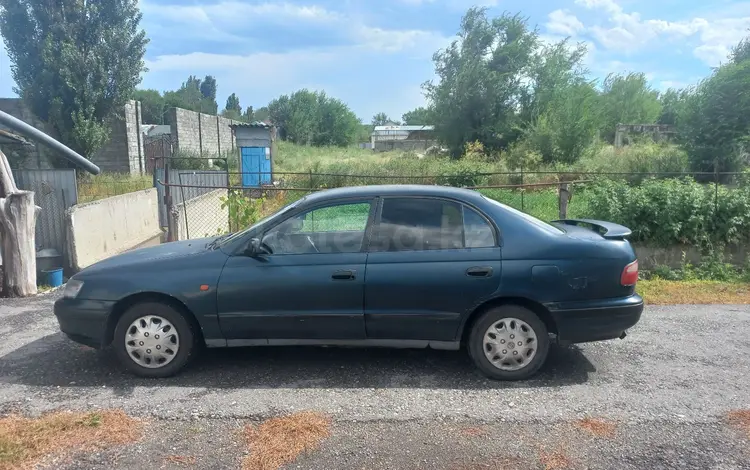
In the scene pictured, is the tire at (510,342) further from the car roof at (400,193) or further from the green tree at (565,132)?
the green tree at (565,132)

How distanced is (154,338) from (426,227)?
238 centimetres

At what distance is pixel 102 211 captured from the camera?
930 centimetres

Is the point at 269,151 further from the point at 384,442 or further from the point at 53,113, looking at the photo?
the point at 384,442

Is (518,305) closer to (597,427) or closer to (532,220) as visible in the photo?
(532,220)

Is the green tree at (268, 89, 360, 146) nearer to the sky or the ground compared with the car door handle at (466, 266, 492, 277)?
nearer to the sky

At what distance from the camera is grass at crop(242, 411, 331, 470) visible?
3146 millimetres

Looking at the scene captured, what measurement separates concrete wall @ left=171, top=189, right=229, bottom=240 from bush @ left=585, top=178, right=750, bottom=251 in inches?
254

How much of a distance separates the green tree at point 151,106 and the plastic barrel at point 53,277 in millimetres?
61312

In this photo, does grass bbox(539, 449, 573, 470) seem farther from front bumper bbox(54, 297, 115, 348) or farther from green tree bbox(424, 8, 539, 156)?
green tree bbox(424, 8, 539, 156)

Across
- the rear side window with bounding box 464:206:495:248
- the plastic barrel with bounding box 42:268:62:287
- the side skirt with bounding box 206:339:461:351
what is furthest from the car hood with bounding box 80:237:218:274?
the plastic barrel with bounding box 42:268:62:287

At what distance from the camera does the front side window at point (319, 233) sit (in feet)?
14.5

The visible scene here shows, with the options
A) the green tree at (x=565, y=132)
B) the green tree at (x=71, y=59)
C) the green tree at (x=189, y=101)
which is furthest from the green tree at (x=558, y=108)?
the green tree at (x=189, y=101)

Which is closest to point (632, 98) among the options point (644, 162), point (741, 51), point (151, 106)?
point (741, 51)

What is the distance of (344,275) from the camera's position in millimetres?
4250
